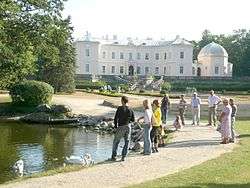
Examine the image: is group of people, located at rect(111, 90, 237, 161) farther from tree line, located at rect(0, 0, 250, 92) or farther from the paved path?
tree line, located at rect(0, 0, 250, 92)

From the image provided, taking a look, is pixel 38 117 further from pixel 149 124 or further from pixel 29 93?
pixel 149 124

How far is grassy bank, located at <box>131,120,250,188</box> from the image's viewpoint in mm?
11992

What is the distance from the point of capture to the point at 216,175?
13102 millimetres

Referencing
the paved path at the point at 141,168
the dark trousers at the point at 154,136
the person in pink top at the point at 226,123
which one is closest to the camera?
the paved path at the point at 141,168

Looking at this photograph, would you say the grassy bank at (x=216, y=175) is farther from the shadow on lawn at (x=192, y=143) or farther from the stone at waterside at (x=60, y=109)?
the stone at waterside at (x=60, y=109)

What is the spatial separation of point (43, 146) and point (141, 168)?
29.4 feet

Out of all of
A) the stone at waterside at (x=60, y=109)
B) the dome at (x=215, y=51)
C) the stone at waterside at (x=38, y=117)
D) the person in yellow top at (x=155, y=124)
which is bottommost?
the stone at waterside at (x=38, y=117)

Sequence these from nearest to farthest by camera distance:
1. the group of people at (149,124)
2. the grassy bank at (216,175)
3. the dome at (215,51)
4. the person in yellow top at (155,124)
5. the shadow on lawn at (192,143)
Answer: the grassy bank at (216,175) → the group of people at (149,124) → the person in yellow top at (155,124) → the shadow on lawn at (192,143) → the dome at (215,51)

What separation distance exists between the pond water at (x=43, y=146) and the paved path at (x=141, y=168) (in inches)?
105

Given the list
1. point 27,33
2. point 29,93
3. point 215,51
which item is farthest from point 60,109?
point 215,51

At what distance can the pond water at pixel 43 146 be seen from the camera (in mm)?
17609

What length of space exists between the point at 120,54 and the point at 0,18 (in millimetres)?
85006

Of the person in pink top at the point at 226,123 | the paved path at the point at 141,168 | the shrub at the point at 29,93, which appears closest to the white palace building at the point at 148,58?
the shrub at the point at 29,93

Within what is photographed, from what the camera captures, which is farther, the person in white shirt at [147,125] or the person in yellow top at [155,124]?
the person in yellow top at [155,124]
